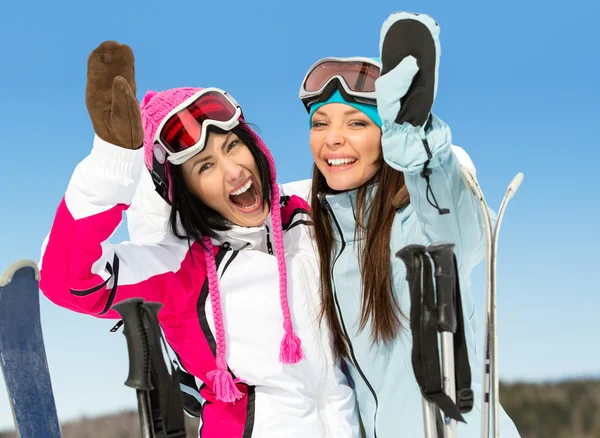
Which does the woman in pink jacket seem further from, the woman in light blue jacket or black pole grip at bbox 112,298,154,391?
black pole grip at bbox 112,298,154,391

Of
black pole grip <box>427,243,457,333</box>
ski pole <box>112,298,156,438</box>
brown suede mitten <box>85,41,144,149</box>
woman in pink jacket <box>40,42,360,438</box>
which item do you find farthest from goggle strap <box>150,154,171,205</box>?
black pole grip <box>427,243,457,333</box>

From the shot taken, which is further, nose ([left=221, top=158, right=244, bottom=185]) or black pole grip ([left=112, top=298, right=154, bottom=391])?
nose ([left=221, top=158, right=244, bottom=185])

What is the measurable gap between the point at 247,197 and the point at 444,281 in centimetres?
118

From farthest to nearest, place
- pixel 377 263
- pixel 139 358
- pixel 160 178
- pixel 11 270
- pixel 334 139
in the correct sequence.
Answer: pixel 160 178 → pixel 334 139 → pixel 377 263 → pixel 11 270 → pixel 139 358

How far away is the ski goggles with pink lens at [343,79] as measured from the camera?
250cm

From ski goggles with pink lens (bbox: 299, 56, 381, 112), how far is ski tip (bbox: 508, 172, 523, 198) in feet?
2.47

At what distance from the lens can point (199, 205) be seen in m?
2.64

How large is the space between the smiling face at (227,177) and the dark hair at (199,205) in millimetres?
16

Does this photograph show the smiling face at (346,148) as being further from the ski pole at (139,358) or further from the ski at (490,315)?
the ski pole at (139,358)

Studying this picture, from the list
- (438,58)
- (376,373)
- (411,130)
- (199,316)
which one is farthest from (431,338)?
(199,316)

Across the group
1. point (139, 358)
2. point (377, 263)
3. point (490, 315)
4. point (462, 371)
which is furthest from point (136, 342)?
point (377, 263)

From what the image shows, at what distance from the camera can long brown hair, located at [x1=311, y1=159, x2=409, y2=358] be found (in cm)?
235

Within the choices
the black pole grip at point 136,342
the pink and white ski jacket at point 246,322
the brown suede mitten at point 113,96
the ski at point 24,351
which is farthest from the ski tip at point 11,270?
the black pole grip at point 136,342

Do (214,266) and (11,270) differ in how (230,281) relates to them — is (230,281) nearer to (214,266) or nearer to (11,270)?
(214,266)
